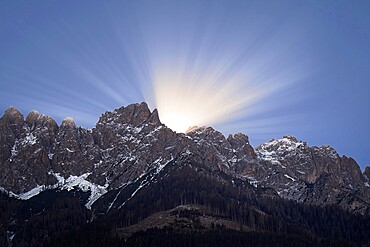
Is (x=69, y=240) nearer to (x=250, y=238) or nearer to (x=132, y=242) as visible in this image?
(x=132, y=242)

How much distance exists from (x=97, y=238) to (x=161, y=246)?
30.8 m

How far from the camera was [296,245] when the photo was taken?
19500 cm

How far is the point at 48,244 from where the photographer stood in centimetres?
19825

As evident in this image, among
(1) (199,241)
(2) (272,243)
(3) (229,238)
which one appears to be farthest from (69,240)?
(2) (272,243)

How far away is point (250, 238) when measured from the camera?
19450 centimetres

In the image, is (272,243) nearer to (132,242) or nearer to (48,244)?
(132,242)

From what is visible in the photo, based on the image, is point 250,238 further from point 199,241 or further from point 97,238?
point 97,238

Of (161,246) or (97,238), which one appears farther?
(97,238)

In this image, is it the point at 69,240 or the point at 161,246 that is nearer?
the point at 161,246

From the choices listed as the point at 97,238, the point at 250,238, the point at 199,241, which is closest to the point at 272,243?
the point at 250,238

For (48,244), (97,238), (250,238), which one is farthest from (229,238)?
(48,244)

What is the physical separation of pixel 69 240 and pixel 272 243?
85277mm

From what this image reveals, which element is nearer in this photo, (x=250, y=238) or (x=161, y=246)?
(x=161, y=246)

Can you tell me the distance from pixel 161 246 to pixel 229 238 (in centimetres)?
2996
